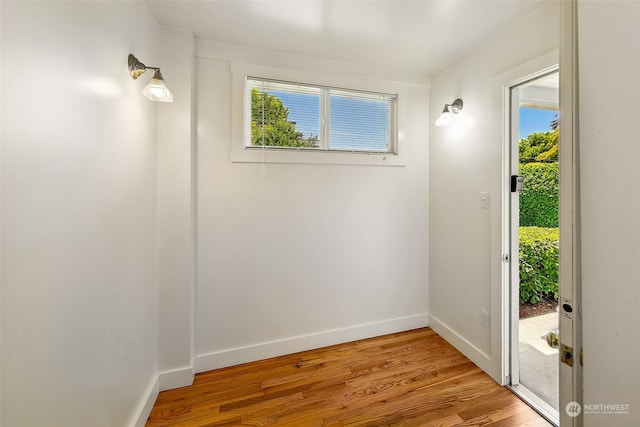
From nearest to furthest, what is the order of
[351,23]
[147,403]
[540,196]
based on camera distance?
[147,403]
[351,23]
[540,196]

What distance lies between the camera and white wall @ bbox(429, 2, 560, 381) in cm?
167

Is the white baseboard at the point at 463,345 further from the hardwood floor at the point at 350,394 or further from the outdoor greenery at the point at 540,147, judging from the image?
the outdoor greenery at the point at 540,147

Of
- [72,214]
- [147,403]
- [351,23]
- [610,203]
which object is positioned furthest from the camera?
[351,23]

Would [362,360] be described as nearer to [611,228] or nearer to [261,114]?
[611,228]

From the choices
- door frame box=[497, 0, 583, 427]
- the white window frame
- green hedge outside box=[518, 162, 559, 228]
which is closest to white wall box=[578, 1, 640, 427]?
door frame box=[497, 0, 583, 427]

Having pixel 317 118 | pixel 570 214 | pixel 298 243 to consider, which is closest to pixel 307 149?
pixel 317 118

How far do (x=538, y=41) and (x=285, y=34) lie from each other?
5.23 ft

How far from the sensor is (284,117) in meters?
2.10

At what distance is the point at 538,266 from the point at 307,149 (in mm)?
2715

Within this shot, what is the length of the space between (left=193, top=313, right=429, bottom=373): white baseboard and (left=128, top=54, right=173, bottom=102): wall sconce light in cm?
178

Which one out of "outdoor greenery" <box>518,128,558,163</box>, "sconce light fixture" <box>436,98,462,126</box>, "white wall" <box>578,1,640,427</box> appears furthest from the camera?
"outdoor greenery" <box>518,128,558,163</box>

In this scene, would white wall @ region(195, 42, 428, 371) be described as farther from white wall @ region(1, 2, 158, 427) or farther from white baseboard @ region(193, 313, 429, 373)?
white wall @ region(1, 2, 158, 427)

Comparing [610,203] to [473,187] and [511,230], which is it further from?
[473,187]

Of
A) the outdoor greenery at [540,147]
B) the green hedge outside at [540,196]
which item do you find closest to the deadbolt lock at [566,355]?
the outdoor greenery at [540,147]
